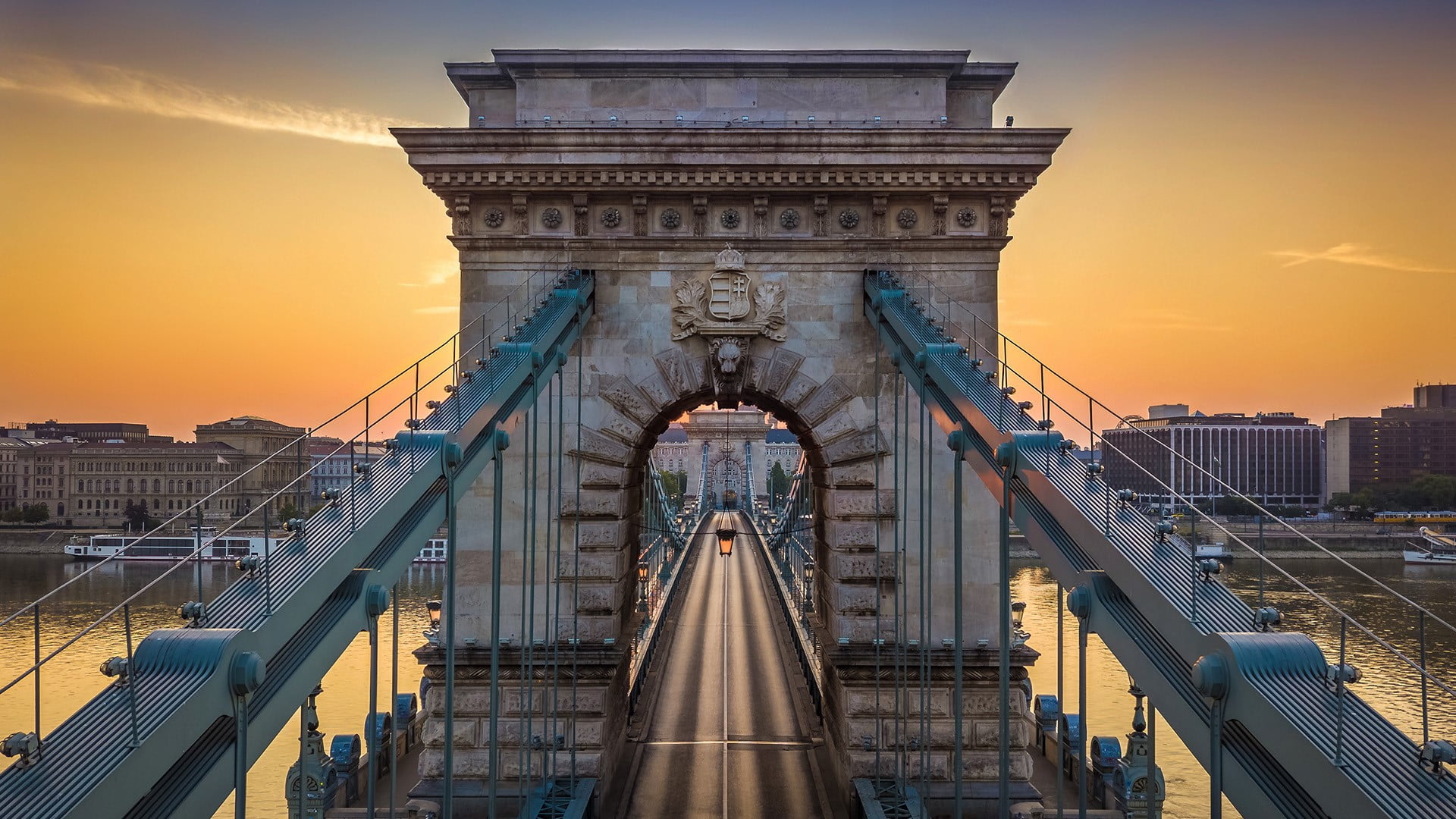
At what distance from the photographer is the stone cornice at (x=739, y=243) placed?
49.2ft

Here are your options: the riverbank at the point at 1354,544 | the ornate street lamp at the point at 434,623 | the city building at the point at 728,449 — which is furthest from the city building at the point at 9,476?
the riverbank at the point at 1354,544

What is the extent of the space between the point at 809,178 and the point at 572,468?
207 inches

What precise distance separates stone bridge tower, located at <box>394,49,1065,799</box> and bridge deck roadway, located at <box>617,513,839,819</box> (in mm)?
2343

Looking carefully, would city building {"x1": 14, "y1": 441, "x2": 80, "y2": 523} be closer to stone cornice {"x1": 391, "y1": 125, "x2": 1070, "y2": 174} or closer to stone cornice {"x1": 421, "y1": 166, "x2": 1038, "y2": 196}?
stone cornice {"x1": 421, "y1": 166, "x2": 1038, "y2": 196}

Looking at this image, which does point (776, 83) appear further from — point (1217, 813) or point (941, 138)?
point (1217, 813)

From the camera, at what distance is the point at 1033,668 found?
32.9m

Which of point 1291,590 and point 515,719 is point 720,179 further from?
point 1291,590

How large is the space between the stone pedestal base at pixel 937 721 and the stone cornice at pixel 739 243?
18.6 ft

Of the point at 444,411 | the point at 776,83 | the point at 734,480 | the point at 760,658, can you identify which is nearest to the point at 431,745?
the point at 444,411

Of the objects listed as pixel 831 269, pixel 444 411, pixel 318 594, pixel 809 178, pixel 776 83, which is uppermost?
pixel 776 83

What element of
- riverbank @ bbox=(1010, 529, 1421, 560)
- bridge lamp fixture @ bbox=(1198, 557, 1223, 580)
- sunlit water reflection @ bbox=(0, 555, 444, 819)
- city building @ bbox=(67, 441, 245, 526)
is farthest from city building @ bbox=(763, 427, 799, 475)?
bridge lamp fixture @ bbox=(1198, 557, 1223, 580)

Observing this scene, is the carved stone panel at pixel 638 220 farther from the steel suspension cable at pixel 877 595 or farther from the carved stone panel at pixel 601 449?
the steel suspension cable at pixel 877 595

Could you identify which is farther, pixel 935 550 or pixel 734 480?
A: pixel 734 480

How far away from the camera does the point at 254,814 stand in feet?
67.7
